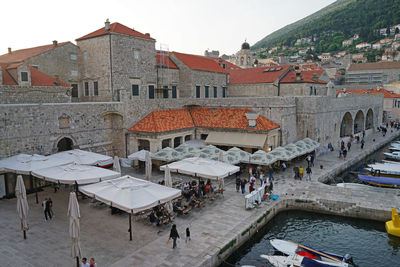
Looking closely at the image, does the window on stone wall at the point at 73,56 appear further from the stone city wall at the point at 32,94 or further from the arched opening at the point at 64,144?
the arched opening at the point at 64,144

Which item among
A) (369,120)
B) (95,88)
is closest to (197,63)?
(95,88)

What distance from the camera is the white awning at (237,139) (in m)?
24.6

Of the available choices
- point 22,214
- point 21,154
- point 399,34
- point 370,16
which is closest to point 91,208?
point 22,214

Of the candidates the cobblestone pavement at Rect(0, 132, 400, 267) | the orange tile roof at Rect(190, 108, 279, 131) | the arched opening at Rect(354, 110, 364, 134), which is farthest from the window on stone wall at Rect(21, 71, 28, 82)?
the arched opening at Rect(354, 110, 364, 134)

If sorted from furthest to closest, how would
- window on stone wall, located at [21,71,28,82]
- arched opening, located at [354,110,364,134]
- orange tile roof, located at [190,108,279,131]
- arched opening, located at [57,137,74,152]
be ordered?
arched opening, located at [354,110,364,134] < orange tile roof, located at [190,108,279,131] < window on stone wall, located at [21,71,28,82] < arched opening, located at [57,137,74,152]

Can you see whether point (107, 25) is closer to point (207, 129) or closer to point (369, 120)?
point (207, 129)

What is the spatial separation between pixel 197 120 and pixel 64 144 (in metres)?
12.5

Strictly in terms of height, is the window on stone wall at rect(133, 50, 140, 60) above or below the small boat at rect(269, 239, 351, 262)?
above

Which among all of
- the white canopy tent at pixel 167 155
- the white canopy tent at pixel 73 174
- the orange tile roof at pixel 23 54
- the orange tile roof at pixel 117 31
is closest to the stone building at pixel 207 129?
the white canopy tent at pixel 167 155

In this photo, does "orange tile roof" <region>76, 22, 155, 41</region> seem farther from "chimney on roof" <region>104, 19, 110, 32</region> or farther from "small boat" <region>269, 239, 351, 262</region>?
"small boat" <region>269, 239, 351, 262</region>

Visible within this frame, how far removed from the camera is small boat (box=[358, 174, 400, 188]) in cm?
2149

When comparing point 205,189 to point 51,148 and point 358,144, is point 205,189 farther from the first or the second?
point 358,144

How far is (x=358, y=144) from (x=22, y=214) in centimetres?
3587

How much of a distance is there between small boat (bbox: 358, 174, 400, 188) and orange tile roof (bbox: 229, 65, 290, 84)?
1764 cm
